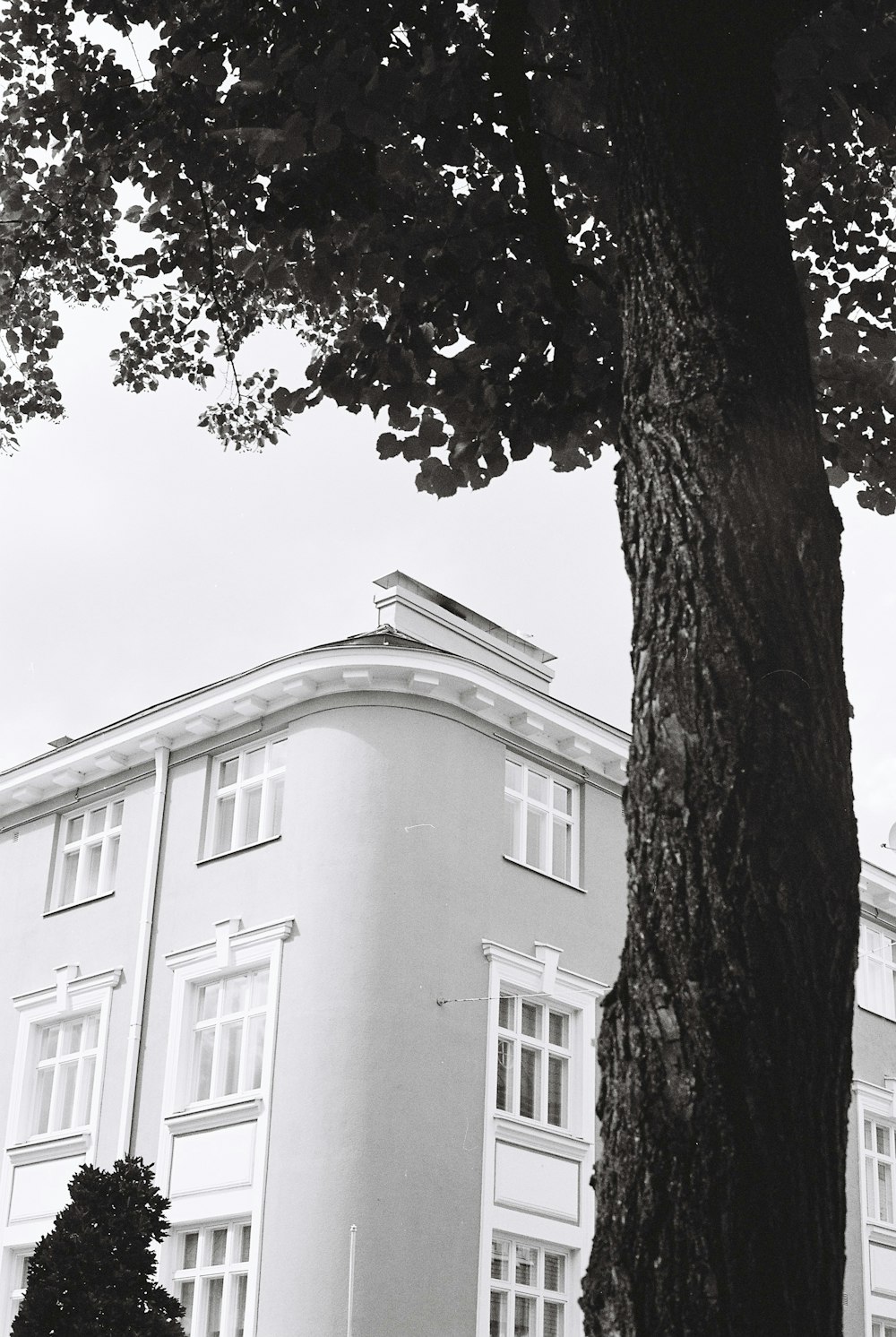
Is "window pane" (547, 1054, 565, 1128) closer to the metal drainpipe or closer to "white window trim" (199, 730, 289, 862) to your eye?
"white window trim" (199, 730, 289, 862)

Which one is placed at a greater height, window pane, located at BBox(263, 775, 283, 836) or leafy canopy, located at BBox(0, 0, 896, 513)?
window pane, located at BBox(263, 775, 283, 836)

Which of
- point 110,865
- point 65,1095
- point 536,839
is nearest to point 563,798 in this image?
point 536,839

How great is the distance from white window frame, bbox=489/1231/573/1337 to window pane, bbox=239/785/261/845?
6.67 meters

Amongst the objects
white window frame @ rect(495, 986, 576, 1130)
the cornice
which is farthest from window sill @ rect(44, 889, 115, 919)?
white window frame @ rect(495, 986, 576, 1130)

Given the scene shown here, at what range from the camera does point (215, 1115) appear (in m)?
22.0

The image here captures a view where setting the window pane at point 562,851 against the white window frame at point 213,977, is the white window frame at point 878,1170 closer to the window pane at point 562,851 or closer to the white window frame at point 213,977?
the window pane at point 562,851

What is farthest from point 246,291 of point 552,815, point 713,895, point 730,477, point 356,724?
point 552,815

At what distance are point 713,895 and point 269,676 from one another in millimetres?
20100

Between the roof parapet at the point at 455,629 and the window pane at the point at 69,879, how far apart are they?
6363mm

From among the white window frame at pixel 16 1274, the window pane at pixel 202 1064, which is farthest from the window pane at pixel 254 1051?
the white window frame at pixel 16 1274

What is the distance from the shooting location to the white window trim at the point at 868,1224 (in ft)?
87.6

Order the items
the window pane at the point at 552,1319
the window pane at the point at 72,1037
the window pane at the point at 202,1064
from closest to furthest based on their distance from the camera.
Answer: the window pane at the point at 552,1319 → the window pane at the point at 202,1064 → the window pane at the point at 72,1037

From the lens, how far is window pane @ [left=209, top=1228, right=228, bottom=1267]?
21297mm

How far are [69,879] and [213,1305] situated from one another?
7938 millimetres
